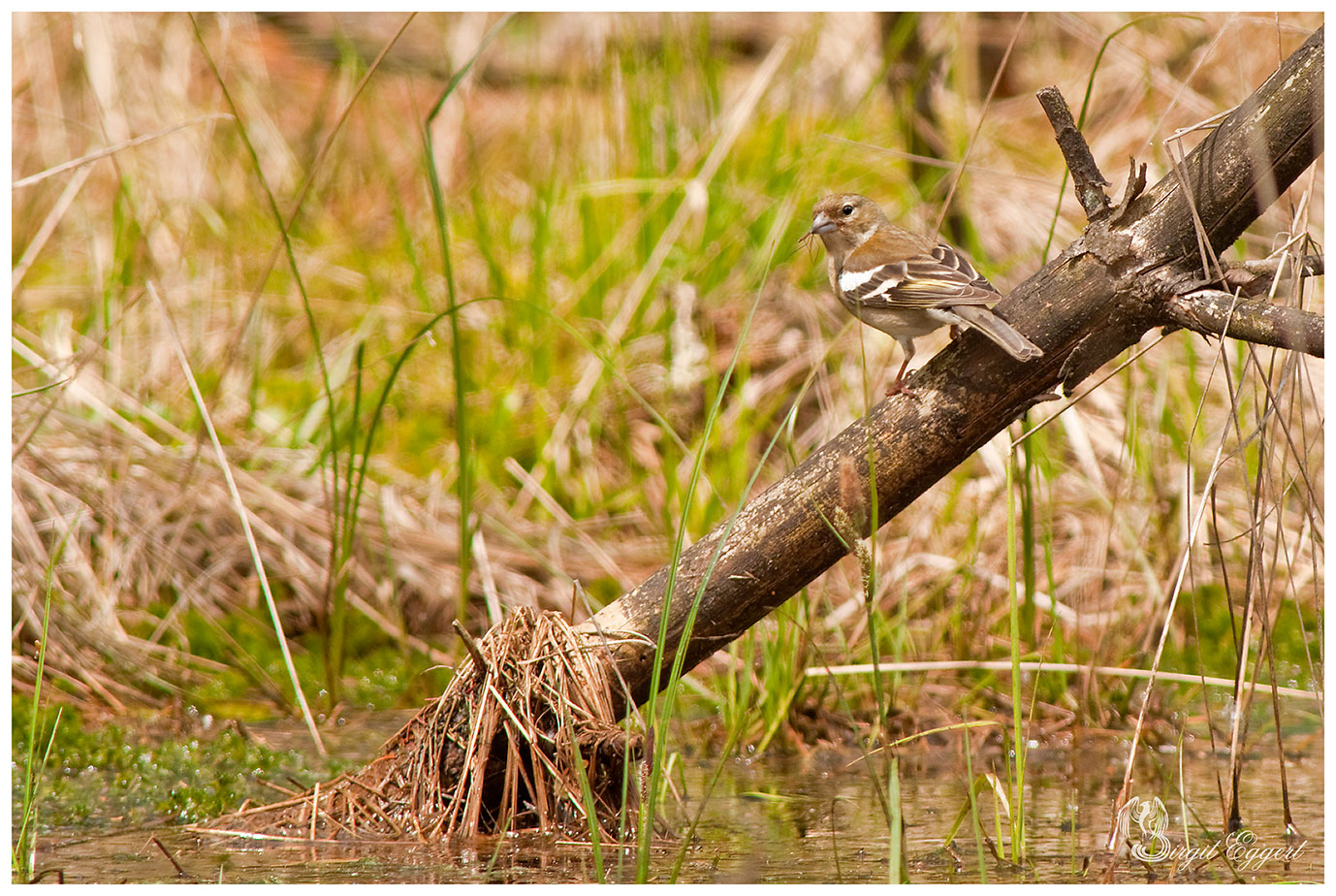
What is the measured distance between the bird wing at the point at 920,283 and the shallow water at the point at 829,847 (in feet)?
3.88

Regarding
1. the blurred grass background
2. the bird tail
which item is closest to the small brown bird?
the bird tail

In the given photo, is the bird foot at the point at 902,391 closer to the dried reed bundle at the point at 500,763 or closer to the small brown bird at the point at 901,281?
the small brown bird at the point at 901,281

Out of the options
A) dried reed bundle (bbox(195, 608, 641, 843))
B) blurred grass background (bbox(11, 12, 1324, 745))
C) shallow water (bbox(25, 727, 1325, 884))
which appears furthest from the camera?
blurred grass background (bbox(11, 12, 1324, 745))

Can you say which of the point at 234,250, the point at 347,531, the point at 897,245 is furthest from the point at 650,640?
the point at 234,250

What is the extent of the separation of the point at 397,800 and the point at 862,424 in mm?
1511

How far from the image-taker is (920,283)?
3293mm

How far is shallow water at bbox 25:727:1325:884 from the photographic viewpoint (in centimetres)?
281

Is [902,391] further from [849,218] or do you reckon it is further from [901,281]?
[849,218]

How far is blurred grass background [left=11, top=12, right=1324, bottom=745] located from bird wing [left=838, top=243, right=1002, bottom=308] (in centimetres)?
27

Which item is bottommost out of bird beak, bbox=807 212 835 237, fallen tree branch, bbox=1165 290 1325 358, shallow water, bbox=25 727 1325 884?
shallow water, bbox=25 727 1325 884

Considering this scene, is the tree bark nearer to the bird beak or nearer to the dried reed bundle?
the dried reed bundle

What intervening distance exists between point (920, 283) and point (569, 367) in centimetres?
331

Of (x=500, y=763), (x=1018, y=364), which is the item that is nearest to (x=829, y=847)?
(x=500, y=763)
